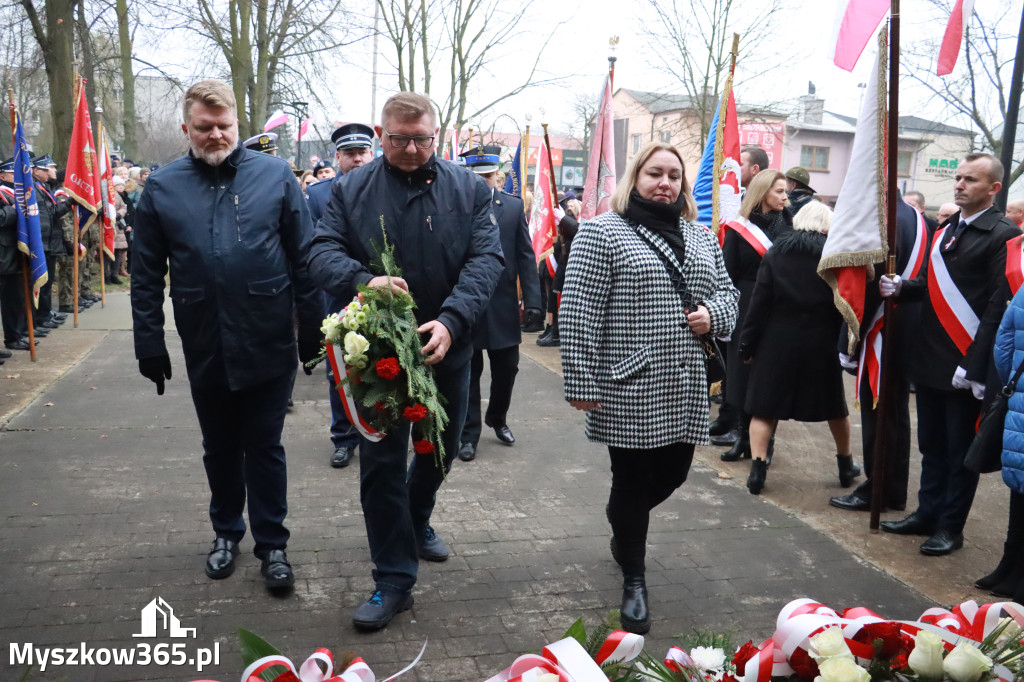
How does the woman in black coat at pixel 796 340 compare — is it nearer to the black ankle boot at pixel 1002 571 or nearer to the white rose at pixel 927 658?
the black ankle boot at pixel 1002 571

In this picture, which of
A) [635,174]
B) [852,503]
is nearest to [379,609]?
[635,174]

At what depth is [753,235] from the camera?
6574mm

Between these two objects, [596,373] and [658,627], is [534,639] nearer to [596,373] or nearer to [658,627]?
[658,627]

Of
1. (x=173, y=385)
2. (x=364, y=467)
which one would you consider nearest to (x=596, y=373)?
(x=364, y=467)

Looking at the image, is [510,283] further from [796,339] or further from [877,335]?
[877,335]

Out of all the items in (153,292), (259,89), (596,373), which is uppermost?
(259,89)

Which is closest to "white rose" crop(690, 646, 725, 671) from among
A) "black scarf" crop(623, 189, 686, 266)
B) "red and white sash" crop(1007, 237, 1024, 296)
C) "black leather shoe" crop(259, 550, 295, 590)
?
"black scarf" crop(623, 189, 686, 266)

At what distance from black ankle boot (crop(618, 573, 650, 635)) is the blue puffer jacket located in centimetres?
170

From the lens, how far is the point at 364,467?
3.76 metres

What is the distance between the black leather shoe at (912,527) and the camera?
16.9ft

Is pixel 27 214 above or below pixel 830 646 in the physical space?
above

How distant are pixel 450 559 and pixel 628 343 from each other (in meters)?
1.51

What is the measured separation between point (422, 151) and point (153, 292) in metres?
1.38

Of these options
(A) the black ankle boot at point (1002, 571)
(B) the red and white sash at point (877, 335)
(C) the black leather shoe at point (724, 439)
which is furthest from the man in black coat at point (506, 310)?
(A) the black ankle boot at point (1002, 571)
